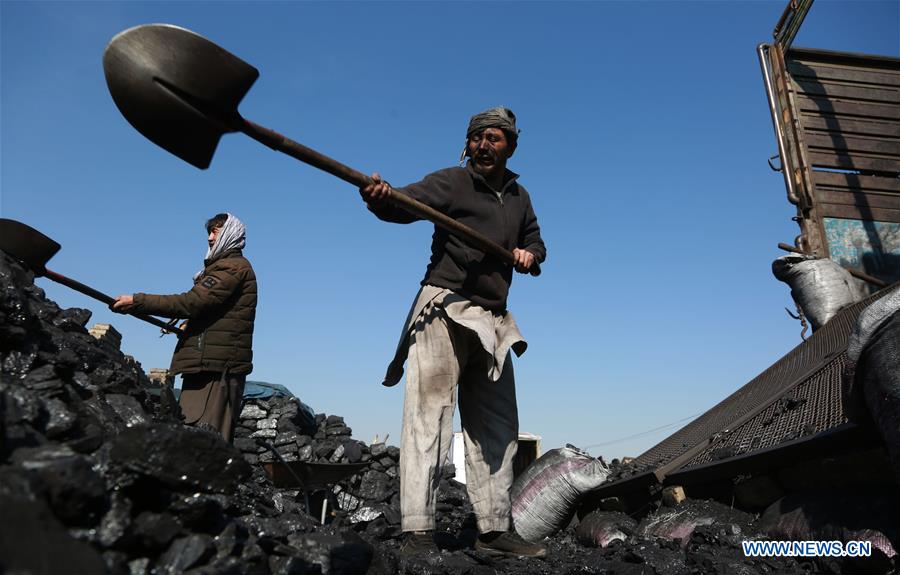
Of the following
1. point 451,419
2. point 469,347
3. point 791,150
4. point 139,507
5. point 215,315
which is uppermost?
point 791,150

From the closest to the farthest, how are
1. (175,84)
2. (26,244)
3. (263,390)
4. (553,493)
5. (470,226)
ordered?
(175,84)
(470,226)
(26,244)
(553,493)
(263,390)

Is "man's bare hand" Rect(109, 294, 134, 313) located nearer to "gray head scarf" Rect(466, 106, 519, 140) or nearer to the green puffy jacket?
the green puffy jacket

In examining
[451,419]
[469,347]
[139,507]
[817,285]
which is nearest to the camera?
[139,507]

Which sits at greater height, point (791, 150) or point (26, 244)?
point (791, 150)

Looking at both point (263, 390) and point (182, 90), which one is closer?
point (182, 90)

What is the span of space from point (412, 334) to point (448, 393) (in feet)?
1.15

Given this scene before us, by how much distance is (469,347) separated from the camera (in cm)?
330

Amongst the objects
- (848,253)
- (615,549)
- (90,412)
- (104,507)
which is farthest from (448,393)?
(848,253)

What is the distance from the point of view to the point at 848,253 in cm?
839

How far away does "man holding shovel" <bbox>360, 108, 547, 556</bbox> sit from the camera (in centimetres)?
301

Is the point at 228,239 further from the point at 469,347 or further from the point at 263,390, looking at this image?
the point at 263,390

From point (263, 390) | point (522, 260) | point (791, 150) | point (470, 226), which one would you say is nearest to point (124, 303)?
point (470, 226)

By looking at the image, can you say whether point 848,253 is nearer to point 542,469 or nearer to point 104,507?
point 542,469

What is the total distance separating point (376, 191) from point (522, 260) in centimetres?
88
